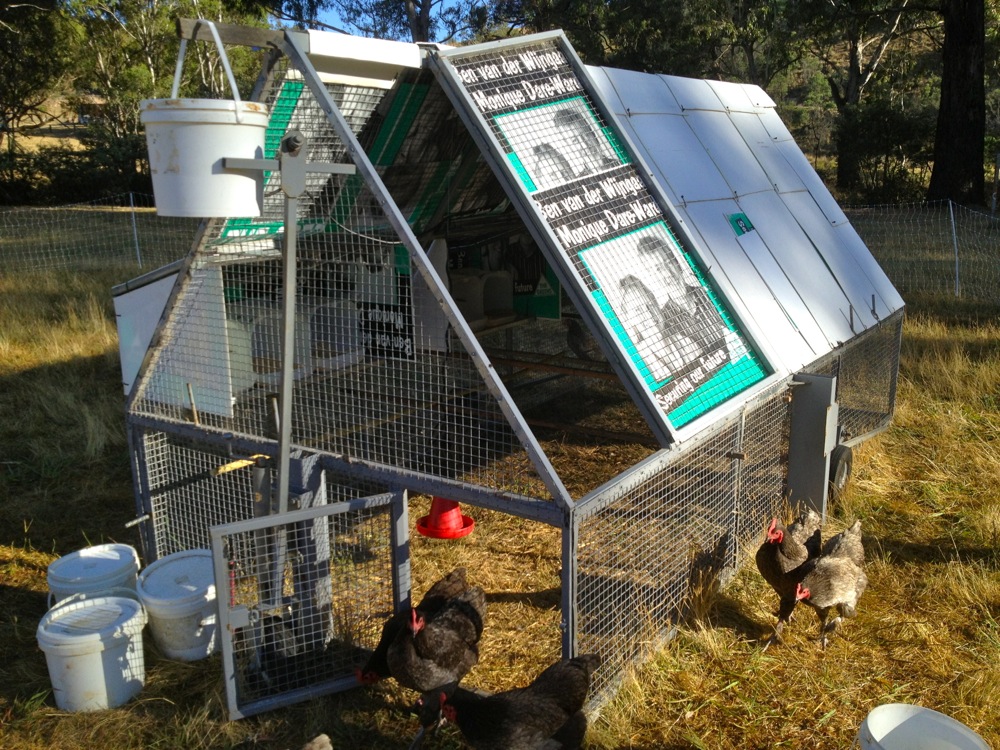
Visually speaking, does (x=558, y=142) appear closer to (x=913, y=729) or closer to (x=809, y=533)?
(x=809, y=533)

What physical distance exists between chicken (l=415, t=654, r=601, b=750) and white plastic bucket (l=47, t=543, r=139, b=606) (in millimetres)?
1894

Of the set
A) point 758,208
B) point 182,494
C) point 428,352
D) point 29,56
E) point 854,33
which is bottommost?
point 182,494

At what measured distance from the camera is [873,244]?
1505 cm

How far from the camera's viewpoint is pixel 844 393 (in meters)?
6.36

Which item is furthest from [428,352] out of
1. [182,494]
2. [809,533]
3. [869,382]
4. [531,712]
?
[869,382]

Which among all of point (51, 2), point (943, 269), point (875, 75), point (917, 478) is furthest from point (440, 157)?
point (875, 75)

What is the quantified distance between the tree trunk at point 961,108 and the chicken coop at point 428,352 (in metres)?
14.9

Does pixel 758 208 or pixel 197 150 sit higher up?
pixel 197 150

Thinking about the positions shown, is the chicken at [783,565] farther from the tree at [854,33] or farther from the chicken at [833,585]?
the tree at [854,33]

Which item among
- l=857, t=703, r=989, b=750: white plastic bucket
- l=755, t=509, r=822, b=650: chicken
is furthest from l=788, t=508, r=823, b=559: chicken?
l=857, t=703, r=989, b=750: white plastic bucket

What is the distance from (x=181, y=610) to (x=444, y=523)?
1.47m

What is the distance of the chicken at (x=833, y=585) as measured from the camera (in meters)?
3.96

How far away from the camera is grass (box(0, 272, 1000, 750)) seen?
3451 mm

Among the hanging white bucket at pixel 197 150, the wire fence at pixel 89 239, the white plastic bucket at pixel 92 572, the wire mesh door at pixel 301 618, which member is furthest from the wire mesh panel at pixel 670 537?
the wire fence at pixel 89 239
